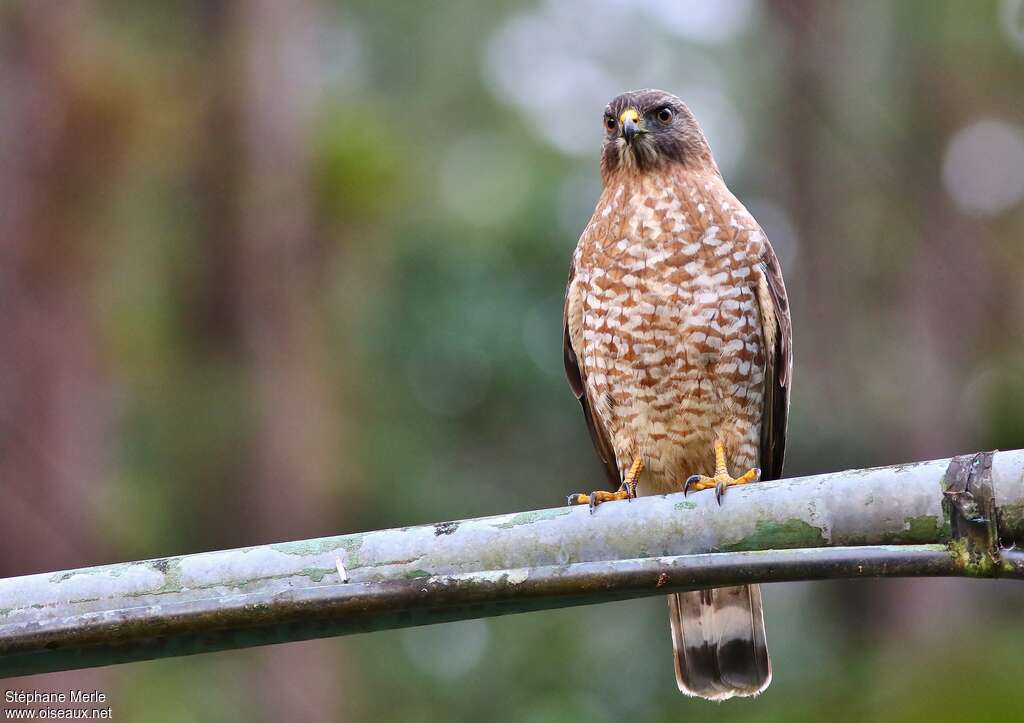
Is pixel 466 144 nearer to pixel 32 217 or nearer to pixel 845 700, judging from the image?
pixel 32 217

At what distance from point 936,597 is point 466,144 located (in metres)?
6.86

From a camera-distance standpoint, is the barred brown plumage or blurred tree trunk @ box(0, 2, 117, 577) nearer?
the barred brown plumage

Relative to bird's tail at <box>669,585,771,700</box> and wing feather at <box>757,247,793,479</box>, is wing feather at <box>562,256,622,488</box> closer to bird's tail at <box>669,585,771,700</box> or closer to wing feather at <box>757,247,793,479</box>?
wing feather at <box>757,247,793,479</box>

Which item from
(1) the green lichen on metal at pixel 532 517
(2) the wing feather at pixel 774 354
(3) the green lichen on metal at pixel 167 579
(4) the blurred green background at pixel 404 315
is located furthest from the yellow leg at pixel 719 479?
(4) the blurred green background at pixel 404 315

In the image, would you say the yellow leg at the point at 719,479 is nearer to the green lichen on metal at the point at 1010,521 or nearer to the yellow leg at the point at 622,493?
the yellow leg at the point at 622,493

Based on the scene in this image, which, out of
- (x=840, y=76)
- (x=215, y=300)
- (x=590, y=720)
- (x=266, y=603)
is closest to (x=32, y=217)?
(x=215, y=300)

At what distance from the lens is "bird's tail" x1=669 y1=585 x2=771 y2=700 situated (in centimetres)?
396

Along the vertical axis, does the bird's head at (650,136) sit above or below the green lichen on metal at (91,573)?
above

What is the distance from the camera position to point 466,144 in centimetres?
1400

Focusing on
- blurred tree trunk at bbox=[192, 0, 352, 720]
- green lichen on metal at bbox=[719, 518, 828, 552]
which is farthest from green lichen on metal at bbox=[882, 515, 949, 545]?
blurred tree trunk at bbox=[192, 0, 352, 720]

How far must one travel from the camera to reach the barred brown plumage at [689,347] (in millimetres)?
4035

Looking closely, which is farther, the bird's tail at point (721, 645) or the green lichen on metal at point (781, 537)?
the bird's tail at point (721, 645)

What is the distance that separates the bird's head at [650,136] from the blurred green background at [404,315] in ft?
9.10

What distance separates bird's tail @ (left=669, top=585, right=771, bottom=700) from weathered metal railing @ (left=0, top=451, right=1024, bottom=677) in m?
1.92
